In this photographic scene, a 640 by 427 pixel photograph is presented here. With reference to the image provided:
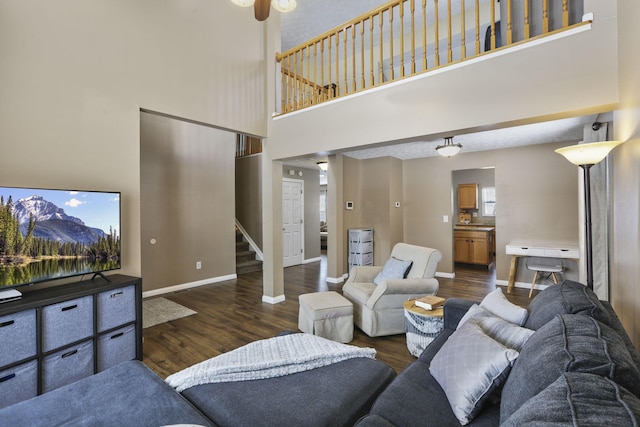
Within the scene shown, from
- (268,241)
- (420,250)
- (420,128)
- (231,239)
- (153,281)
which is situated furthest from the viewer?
(231,239)

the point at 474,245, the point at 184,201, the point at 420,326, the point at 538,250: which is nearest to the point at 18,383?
the point at 420,326

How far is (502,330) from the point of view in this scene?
158 centimetres

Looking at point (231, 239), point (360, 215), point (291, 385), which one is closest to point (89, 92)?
point (291, 385)

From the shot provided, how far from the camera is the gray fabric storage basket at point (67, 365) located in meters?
2.13

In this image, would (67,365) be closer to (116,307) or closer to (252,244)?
(116,307)

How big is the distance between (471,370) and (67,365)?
2732mm

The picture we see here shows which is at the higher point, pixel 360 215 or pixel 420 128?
pixel 420 128

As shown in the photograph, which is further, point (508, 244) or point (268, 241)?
point (508, 244)

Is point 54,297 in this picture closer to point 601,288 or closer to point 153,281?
point 153,281

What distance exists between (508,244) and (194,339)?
195 inches

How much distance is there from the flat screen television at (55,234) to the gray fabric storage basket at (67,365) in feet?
1.87

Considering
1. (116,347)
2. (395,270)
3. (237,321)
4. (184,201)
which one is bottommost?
(237,321)

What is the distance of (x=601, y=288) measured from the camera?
3.05 m

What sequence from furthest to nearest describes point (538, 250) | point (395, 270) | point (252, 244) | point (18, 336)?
point (252, 244) < point (538, 250) < point (395, 270) < point (18, 336)
